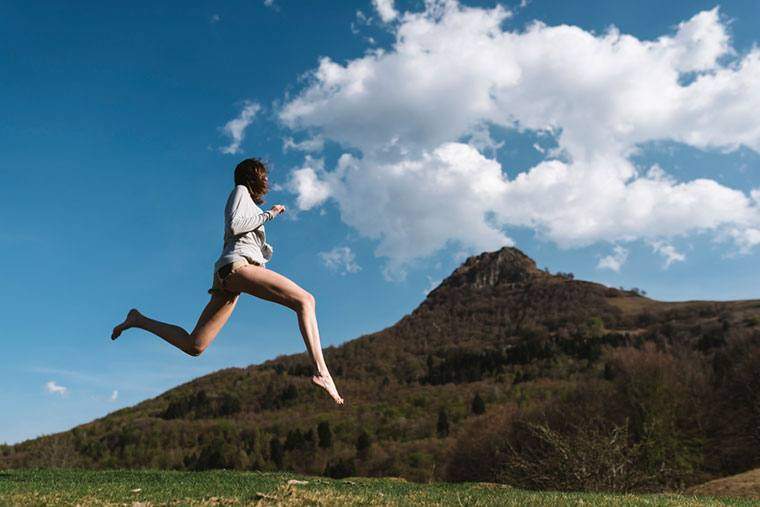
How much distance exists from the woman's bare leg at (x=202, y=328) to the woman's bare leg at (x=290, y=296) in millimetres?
392

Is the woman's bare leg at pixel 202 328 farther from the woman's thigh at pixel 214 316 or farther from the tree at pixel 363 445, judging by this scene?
the tree at pixel 363 445

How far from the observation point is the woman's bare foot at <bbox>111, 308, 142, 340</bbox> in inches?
320

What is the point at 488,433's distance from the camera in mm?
57156

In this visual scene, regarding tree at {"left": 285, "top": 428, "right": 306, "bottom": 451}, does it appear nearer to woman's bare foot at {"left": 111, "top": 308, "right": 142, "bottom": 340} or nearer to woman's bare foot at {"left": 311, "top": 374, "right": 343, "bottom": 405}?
woman's bare foot at {"left": 111, "top": 308, "right": 142, "bottom": 340}

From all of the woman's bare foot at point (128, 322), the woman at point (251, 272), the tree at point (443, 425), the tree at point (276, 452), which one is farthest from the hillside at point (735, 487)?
the tree at point (276, 452)

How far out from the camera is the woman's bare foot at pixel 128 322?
8125 mm

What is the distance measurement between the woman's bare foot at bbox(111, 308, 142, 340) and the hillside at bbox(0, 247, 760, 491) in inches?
818

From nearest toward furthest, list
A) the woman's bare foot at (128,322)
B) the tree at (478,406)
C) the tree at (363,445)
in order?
the woman's bare foot at (128,322) → the tree at (363,445) → the tree at (478,406)

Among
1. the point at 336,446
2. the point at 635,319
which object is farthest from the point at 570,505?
the point at 635,319

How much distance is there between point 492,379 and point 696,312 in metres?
67.9

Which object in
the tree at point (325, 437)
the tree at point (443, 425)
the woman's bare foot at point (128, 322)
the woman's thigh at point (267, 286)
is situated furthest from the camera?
the tree at point (325, 437)

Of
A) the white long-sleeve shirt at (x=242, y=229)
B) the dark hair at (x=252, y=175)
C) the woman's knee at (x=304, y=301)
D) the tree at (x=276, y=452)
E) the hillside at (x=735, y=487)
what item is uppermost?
the tree at (x=276, y=452)

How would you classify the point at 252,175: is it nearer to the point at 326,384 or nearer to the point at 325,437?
the point at 326,384

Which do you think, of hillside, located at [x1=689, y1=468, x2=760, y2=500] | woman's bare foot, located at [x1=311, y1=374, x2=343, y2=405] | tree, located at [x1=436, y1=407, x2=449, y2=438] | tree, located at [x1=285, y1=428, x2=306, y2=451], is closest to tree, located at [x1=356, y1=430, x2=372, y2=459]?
tree, located at [x1=285, y1=428, x2=306, y2=451]
